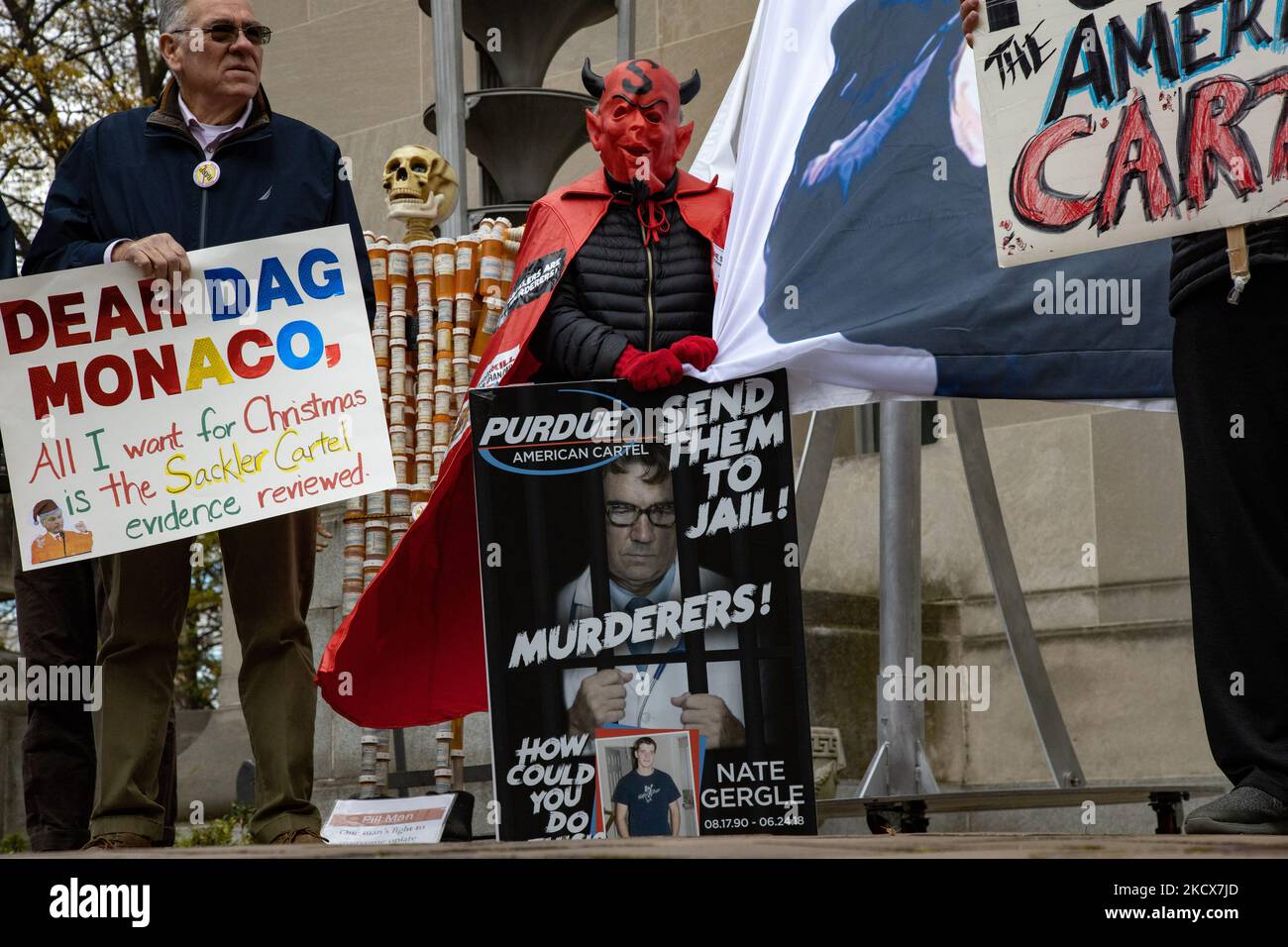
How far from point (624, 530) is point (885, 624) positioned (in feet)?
5.00

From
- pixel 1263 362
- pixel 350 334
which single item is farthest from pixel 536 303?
pixel 1263 362

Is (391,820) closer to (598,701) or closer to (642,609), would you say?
(598,701)

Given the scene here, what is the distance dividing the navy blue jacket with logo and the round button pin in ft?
0.08

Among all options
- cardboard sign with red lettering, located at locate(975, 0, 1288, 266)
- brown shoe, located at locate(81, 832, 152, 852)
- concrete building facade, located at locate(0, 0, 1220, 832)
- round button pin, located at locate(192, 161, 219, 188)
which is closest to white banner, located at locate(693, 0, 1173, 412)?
cardboard sign with red lettering, located at locate(975, 0, 1288, 266)

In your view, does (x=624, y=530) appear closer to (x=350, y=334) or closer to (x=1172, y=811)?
(x=350, y=334)

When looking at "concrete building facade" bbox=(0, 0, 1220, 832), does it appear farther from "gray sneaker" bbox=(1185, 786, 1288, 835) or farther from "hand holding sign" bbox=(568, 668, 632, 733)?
"gray sneaker" bbox=(1185, 786, 1288, 835)

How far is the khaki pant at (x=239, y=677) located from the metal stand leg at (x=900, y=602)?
6.70 ft

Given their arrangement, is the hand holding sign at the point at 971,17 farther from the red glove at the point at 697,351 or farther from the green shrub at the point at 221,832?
the green shrub at the point at 221,832

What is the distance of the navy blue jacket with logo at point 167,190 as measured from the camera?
15.8 feet

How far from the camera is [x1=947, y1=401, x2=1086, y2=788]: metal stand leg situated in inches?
242

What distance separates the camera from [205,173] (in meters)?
4.80

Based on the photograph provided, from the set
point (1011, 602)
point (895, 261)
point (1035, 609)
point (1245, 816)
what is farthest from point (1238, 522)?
point (1035, 609)

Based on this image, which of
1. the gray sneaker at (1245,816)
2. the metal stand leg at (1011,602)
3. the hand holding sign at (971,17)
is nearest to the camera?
the gray sneaker at (1245,816)

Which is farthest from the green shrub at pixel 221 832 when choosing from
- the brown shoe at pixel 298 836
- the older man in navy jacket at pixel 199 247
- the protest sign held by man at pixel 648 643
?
the protest sign held by man at pixel 648 643
